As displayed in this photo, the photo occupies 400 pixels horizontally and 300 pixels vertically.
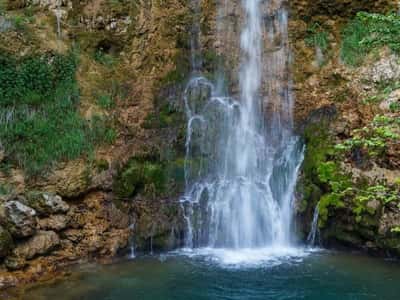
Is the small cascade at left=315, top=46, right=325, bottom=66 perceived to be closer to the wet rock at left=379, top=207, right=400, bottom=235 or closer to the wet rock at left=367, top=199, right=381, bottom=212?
the wet rock at left=367, top=199, right=381, bottom=212

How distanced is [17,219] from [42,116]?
2.64 metres

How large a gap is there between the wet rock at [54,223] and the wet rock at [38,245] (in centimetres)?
12

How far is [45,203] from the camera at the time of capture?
9109mm

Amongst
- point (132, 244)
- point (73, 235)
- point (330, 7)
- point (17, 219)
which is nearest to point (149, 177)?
point (132, 244)

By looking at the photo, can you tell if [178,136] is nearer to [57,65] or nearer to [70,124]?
[70,124]

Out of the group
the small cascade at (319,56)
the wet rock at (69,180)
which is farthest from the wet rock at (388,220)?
the wet rock at (69,180)

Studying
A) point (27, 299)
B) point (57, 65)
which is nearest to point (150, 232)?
point (27, 299)

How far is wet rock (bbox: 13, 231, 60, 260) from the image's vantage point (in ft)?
27.8

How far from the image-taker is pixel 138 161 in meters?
10.4

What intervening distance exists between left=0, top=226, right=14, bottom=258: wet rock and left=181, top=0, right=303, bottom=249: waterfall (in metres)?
3.54

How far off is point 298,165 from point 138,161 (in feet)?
11.9

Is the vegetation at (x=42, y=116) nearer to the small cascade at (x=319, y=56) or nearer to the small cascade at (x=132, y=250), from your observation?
the small cascade at (x=132, y=250)

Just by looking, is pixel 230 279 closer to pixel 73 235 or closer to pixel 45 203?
pixel 73 235

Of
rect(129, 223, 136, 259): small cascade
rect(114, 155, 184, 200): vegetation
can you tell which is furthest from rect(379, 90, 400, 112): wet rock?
rect(129, 223, 136, 259): small cascade
